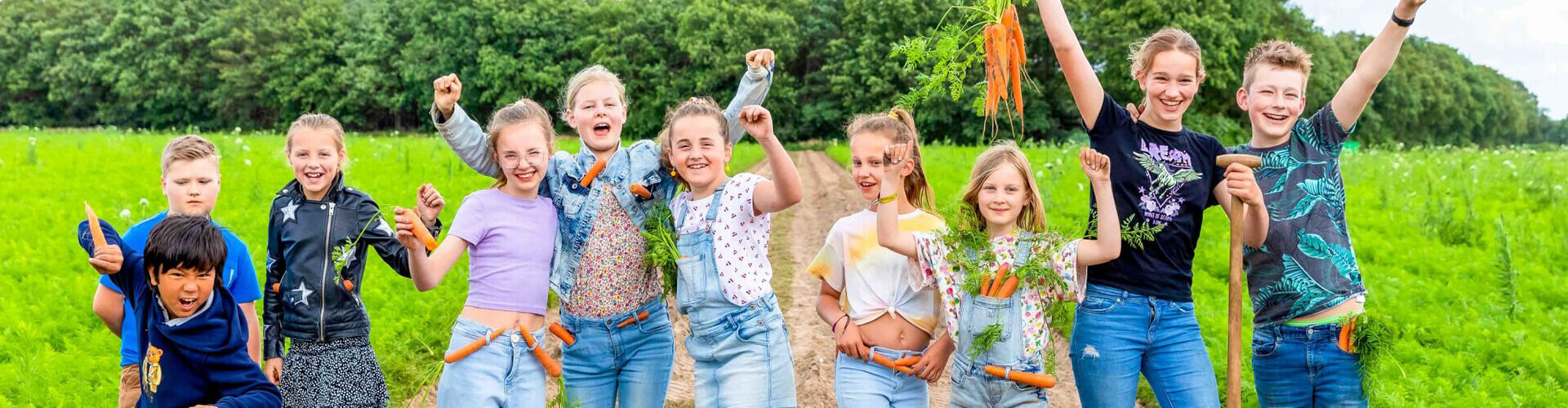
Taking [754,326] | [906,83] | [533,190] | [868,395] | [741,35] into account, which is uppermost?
[741,35]

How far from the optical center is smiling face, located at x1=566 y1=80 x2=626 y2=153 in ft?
13.1

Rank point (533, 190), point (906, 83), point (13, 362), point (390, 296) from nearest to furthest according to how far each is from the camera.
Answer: point (533, 190)
point (13, 362)
point (390, 296)
point (906, 83)

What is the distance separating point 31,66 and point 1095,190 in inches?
3192

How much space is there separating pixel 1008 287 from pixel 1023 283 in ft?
0.30

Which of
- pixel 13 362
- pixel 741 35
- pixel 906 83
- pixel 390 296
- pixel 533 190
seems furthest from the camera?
pixel 741 35

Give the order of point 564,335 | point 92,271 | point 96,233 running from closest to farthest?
point 96,233
point 564,335
point 92,271

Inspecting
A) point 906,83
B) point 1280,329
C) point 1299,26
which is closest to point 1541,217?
point 1280,329

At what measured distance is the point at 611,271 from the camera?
3.90 meters

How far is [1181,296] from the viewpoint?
358cm

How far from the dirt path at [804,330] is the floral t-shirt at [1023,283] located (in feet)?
7.33

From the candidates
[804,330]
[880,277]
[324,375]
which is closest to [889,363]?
[880,277]

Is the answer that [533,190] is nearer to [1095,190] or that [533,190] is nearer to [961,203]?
[961,203]

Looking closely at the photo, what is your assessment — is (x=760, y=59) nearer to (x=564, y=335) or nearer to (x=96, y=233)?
(x=564, y=335)

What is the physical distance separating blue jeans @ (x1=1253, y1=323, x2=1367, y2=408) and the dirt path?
248cm
